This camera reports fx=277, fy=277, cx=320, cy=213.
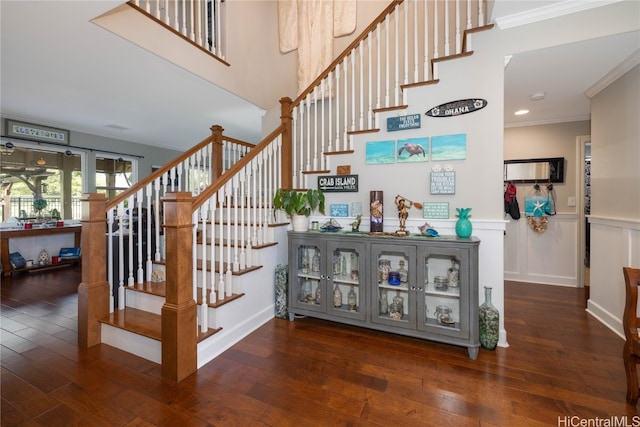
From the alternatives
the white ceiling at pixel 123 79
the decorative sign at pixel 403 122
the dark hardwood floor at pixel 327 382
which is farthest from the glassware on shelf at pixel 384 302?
the white ceiling at pixel 123 79

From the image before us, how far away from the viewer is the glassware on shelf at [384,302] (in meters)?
2.39

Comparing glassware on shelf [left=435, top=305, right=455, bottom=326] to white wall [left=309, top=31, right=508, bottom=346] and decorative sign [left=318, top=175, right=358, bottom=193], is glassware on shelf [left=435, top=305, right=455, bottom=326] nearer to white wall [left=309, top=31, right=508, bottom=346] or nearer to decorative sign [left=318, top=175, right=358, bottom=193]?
white wall [left=309, top=31, right=508, bottom=346]

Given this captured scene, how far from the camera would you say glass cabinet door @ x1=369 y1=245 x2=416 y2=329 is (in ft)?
7.35

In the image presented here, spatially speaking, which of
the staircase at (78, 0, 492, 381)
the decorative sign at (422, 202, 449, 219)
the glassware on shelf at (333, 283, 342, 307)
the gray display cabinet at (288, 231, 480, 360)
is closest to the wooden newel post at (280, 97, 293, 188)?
the staircase at (78, 0, 492, 381)

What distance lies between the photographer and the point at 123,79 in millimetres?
3076

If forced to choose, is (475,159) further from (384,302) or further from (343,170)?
(384,302)

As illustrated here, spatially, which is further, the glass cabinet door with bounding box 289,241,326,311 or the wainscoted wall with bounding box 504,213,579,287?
the wainscoted wall with bounding box 504,213,579,287

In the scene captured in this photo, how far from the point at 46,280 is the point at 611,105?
7105 millimetres

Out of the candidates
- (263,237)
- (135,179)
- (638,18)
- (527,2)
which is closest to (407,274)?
(263,237)

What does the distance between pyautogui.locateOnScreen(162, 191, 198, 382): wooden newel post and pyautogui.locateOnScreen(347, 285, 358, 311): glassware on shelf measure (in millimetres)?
1317

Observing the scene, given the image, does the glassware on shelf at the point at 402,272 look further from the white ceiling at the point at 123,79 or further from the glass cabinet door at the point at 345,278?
the white ceiling at the point at 123,79

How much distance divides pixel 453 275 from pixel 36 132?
636 centimetres

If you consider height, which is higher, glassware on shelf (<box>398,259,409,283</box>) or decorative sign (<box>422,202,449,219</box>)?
decorative sign (<box>422,202,449,219</box>)

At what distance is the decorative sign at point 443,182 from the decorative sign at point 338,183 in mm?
720
